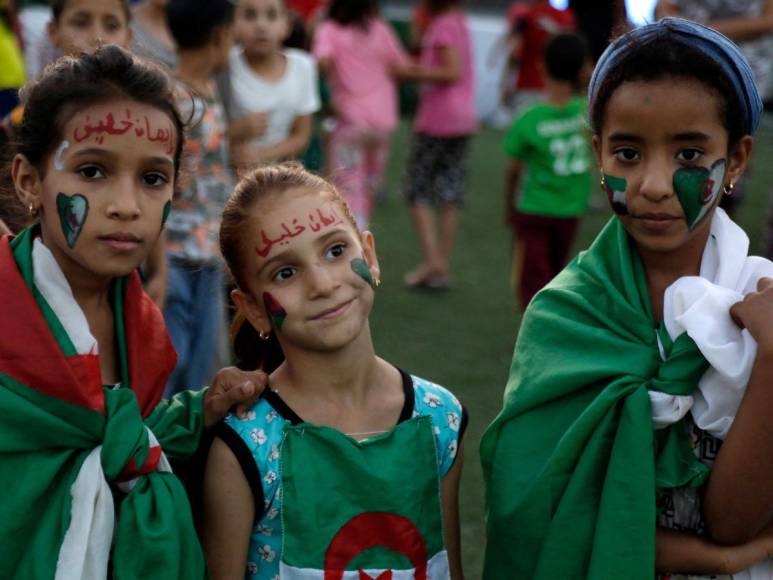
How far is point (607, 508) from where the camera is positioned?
7.41ft

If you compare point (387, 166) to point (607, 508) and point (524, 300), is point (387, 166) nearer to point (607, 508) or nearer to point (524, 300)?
point (524, 300)

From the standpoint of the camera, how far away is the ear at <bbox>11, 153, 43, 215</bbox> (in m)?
2.36

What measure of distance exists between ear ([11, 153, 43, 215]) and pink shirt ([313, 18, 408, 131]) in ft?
18.8

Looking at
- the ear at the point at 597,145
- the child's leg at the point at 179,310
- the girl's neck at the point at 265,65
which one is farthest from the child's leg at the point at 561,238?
the ear at the point at 597,145

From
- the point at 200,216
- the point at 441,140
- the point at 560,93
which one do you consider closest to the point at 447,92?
the point at 441,140

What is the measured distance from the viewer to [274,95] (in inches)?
217

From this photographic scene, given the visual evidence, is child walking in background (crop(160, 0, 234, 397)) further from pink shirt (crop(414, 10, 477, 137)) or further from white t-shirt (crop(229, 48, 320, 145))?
pink shirt (crop(414, 10, 477, 137))

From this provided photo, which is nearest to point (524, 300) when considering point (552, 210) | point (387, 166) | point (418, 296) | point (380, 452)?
point (552, 210)

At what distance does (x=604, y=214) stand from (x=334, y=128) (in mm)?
3452

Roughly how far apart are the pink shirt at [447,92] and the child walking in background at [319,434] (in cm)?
556

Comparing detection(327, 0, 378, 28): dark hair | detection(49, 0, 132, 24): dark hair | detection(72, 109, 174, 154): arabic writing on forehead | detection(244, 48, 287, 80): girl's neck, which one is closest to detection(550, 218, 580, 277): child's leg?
detection(244, 48, 287, 80): girl's neck

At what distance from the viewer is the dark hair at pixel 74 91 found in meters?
2.33

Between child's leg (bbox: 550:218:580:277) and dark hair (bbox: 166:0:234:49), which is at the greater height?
dark hair (bbox: 166:0:234:49)

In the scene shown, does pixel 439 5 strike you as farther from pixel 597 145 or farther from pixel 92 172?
pixel 92 172
